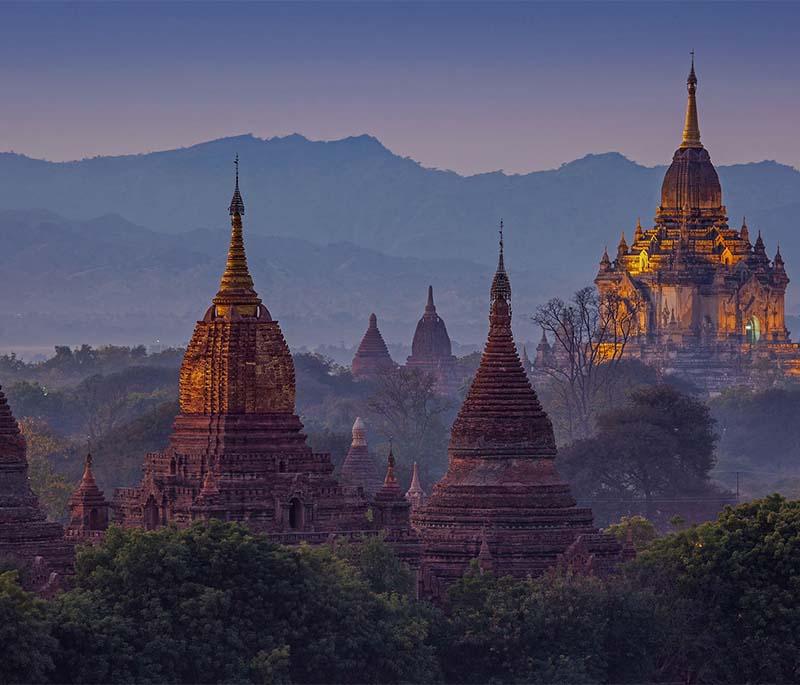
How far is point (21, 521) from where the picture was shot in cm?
6444

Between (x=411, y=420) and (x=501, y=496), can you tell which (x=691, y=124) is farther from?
(x=501, y=496)

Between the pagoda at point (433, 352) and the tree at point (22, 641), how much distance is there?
427 ft

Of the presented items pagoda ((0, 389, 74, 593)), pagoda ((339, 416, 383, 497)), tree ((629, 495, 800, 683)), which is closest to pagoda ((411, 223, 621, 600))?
tree ((629, 495, 800, 683))

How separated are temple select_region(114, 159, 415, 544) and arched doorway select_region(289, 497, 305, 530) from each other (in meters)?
0.02

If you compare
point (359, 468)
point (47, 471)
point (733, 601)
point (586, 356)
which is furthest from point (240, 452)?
point (586, 356)

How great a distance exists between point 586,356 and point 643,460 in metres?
47.2

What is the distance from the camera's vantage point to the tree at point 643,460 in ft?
360

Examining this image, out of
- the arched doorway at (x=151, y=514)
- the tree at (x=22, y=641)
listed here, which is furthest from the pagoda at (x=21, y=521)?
the tree at (x=22, y=641)

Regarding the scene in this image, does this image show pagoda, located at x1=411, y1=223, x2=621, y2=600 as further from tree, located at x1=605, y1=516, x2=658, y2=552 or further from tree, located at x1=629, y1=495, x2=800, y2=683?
tree, located at x1=605, y1=516, x2=658, y2=552

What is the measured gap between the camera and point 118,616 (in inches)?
2264

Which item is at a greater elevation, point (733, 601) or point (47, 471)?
point (47, 471)

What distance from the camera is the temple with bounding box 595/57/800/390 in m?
167

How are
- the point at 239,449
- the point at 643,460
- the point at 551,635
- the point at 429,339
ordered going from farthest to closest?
the point at 429,339 → the point at 643,460 → the point at 239,449 → the point at 551,635

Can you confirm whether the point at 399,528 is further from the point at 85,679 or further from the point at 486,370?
the point at 85,679
